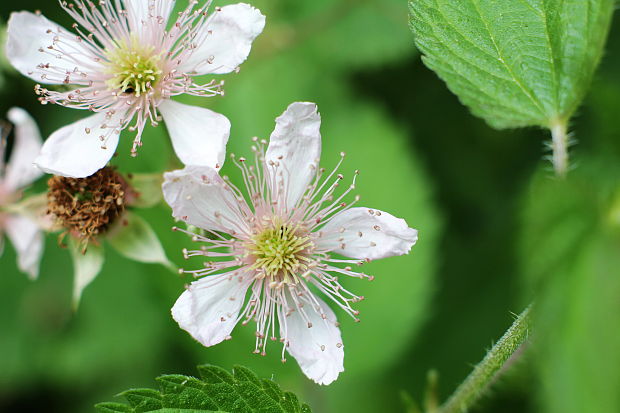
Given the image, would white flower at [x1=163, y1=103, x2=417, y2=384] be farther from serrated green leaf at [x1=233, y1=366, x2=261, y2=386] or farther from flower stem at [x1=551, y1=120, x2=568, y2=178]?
flower stem at [x1=551, y1=120, x2=568, y2=178]

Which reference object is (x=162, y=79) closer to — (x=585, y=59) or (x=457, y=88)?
(x=457, y=88)

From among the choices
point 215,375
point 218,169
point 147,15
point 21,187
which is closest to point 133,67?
point 147,15

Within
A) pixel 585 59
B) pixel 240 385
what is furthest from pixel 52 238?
pixel 585 59

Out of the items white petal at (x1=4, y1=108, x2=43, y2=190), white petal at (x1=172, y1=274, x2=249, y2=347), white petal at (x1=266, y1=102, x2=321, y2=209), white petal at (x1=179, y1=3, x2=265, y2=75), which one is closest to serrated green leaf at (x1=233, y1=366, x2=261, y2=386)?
white petal at (x1=172, y1=274, x2=249, y2=347)

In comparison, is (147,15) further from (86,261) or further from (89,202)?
(86,261)

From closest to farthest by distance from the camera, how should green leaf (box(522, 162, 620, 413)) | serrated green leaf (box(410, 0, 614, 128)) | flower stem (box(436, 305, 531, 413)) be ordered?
green leaf (box(522, 162, 620, 413)) < flower stem (box(436, 305, 531, 413)) < serrated green leaf (box(410, 0, 614, 128))
